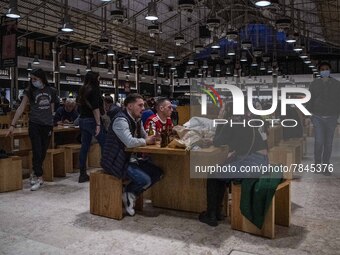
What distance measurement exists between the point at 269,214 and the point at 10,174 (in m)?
3.37

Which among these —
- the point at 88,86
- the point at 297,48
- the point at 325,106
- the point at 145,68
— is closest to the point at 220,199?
the point at 88,86

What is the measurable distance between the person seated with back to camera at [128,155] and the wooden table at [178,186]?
0.19 m

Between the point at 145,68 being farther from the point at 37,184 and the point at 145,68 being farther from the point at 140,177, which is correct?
the point at 140,177

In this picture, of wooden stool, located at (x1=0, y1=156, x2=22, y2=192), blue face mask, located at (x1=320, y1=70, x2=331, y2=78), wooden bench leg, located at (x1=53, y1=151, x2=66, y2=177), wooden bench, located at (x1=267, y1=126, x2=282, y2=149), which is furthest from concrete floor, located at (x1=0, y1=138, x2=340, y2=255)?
blue face mask, located at (x1=320, y1=70, x2=331, y2=78)

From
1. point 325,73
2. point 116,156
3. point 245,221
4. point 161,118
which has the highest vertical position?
point 325,73

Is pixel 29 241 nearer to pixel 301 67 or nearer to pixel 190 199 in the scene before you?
pixel 190 199

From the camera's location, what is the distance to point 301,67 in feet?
96.8

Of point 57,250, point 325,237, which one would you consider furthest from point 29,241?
point 325,237

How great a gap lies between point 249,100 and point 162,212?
1684 millimetres

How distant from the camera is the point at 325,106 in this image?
A: 5.93 m

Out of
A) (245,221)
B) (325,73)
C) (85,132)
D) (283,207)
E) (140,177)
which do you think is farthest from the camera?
(325,73)

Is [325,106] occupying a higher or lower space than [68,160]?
higher

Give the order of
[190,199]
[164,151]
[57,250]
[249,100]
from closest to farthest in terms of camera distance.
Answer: [57,250]
[164,151]
[190,199]
[249,100]

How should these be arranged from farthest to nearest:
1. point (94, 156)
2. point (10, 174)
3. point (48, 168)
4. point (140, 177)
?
point (94, 156)
point (48, 168)
point (10, 174)
point (140, 177)
